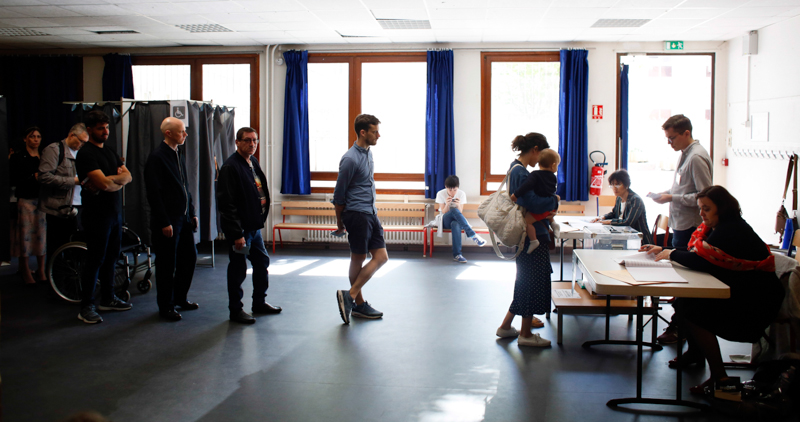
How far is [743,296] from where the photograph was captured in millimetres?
2730

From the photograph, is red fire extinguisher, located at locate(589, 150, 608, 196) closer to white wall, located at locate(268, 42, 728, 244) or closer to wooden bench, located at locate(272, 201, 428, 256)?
white wall, located at locate(268, 42, 728, 244)

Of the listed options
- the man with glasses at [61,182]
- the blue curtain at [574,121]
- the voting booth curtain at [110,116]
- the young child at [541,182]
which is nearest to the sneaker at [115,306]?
the man with glasses at [61,182]

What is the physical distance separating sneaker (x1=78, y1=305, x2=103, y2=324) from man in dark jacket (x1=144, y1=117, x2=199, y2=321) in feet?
1.42

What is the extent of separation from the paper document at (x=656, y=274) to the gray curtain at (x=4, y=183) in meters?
4.88

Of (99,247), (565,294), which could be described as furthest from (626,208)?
(99,247)

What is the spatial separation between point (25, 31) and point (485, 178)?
6029mm

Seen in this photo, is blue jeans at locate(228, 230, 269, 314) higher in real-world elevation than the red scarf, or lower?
lower

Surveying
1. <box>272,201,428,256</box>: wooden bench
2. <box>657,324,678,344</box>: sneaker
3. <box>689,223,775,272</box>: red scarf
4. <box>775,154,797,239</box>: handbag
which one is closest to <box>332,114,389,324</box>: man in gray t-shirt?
<box>657,324,678,344</box>: sneaker

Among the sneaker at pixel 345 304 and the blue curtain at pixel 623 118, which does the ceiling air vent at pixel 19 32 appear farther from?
the blue curtain at pixel 623 118

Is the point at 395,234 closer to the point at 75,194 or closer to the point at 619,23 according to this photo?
the point at 619,23

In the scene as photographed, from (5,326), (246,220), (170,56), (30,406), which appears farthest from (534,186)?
(170,56)

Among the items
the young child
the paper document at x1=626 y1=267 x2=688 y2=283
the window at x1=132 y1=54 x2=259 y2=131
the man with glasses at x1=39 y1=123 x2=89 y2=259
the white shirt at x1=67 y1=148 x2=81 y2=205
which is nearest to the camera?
the paper document at x1=626 y1=267 x2=688 y2=283

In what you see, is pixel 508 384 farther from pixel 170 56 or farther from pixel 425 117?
pixel 170 56

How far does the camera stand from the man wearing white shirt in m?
6.98
